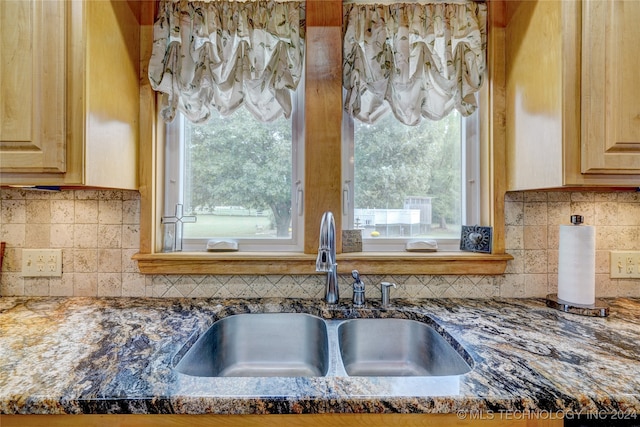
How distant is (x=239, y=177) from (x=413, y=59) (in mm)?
904

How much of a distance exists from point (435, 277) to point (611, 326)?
1.80 ft

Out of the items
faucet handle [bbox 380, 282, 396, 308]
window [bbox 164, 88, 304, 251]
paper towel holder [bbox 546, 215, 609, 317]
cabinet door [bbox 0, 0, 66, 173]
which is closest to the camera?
cabinet door [bbox 0, 0, 66, 173]

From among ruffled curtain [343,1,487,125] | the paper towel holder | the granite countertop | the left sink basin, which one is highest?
ruffled curtain [343,1,487,125]

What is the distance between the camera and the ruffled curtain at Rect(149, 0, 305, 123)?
4.24 feet

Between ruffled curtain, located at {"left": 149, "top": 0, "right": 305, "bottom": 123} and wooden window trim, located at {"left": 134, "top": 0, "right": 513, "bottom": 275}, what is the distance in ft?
0.24

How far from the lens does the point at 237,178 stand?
1425 millimetres

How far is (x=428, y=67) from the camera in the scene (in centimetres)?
131

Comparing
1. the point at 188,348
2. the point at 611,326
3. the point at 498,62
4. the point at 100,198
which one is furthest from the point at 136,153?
the point at 611,326

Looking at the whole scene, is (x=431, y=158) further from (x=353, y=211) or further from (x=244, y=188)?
(x=244, y=188)

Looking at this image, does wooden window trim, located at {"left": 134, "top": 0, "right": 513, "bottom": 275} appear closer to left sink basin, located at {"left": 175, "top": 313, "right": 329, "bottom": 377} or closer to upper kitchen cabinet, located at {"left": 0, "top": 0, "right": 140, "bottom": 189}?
left sink basin, located at {"left": 175, "top": 313, "right": 329, "bottom": 377}

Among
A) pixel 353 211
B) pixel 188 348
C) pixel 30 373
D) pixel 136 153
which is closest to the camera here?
pixel 30 373

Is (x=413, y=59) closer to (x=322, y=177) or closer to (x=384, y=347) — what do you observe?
(x=322, y=177)

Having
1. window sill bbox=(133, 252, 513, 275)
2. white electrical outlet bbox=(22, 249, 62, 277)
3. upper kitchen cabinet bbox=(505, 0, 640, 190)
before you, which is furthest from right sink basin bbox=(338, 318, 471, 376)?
white electrical outlet bbox=(22, 249, 62, 277)

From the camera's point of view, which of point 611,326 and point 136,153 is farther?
point 136,153
